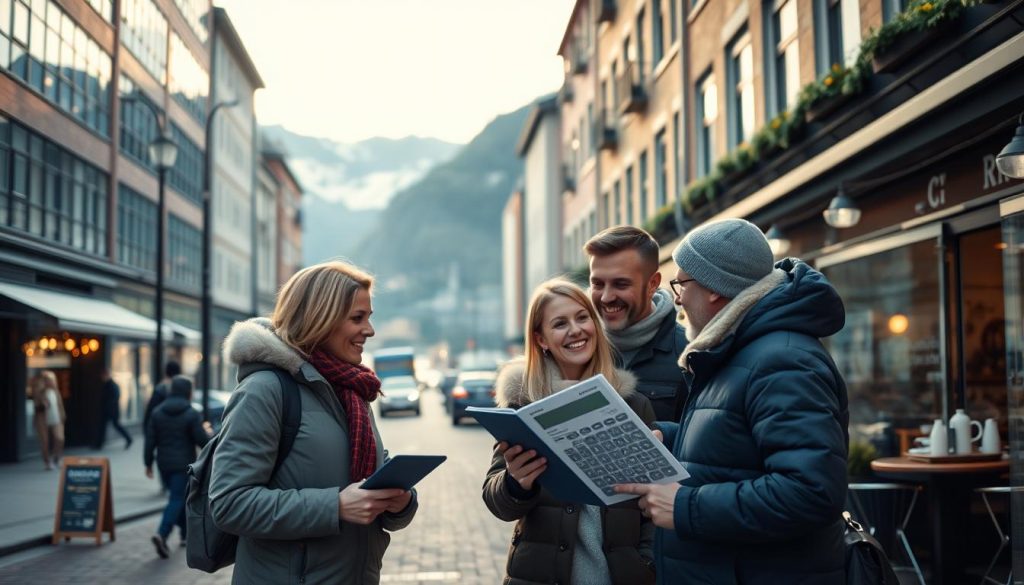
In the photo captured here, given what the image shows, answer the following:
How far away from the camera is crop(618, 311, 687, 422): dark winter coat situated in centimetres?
402

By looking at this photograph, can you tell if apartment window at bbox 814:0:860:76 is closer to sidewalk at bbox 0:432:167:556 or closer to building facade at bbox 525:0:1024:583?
building facade at bbox 525:0:1024:583

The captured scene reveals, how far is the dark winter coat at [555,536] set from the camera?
356cm

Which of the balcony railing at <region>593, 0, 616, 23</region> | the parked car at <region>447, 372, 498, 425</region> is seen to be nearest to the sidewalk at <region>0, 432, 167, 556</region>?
the parked car at <region>447, 372, 498, 425</region>

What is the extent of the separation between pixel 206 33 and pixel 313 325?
16783 millimetres

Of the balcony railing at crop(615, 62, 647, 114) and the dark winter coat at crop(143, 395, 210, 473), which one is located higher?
the balcony railing at crop(615, 62, 647, 114)

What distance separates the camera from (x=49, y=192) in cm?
1719

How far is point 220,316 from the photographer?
148 ft

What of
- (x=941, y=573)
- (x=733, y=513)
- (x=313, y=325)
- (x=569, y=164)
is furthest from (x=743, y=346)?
(x=569, y=164)

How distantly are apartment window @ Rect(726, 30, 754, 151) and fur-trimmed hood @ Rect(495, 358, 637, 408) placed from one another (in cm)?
1255

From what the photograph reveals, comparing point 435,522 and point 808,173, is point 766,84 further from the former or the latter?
point 435,522

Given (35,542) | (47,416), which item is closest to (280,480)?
(35,542)

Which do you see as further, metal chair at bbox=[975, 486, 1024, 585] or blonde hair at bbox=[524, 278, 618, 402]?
metal chair at bbox=[975, 486, 1024, 585]

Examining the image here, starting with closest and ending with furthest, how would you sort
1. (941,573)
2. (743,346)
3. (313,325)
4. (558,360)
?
(743,346) → (313,325) → (558,360) → (941,573)

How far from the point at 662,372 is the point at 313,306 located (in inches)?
54.8
